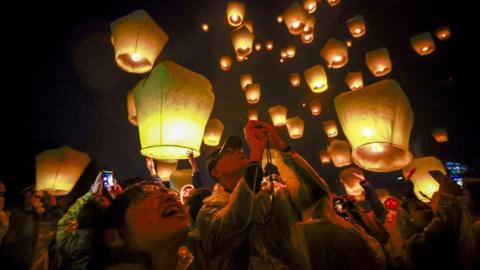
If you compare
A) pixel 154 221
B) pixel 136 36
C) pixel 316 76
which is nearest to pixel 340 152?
pixel 316 76

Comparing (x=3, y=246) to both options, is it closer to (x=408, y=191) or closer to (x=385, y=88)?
(x=385, y=88)

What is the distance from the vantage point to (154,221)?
1.67m

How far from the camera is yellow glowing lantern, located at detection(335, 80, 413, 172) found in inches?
141

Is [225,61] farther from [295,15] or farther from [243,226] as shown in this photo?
[243,226]

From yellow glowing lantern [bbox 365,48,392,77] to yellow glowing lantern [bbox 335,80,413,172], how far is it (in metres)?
6.36

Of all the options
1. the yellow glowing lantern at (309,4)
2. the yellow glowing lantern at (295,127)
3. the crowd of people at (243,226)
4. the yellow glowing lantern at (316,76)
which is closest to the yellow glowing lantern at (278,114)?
the yellow glowing lantern at (295,127)

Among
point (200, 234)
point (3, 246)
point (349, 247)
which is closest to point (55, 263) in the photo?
point (200, 234)

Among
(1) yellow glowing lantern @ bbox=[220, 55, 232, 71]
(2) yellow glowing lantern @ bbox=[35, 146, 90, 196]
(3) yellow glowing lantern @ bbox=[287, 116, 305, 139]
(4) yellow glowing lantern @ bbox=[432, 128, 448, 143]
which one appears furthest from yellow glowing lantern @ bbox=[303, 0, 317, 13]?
(4) yellow glowing lantern @ bbox=[432, 128, 448, 143]

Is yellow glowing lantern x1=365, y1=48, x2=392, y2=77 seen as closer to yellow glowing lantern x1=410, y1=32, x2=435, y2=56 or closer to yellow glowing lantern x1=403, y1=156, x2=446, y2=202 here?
yellow glowing lantern x1=410, y1=32, x2=435, y2=56

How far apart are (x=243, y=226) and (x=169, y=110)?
62.2 inches

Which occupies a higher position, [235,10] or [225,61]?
[235,10]

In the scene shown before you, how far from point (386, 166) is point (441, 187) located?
735 mm

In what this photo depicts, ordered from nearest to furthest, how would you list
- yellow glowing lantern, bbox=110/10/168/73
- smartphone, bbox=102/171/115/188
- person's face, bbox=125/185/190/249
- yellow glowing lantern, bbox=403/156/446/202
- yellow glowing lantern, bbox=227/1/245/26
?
person's face, bbox=125/185/190/249
smartphone, bbox=102/171/115/188
yellow glowing lantern, bbox=110/10/168/73
yellow glowing lantern, bbox=403/156/446/202
yellow glowing lantern, bbox=227/1/245/26

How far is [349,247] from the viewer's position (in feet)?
9.56
